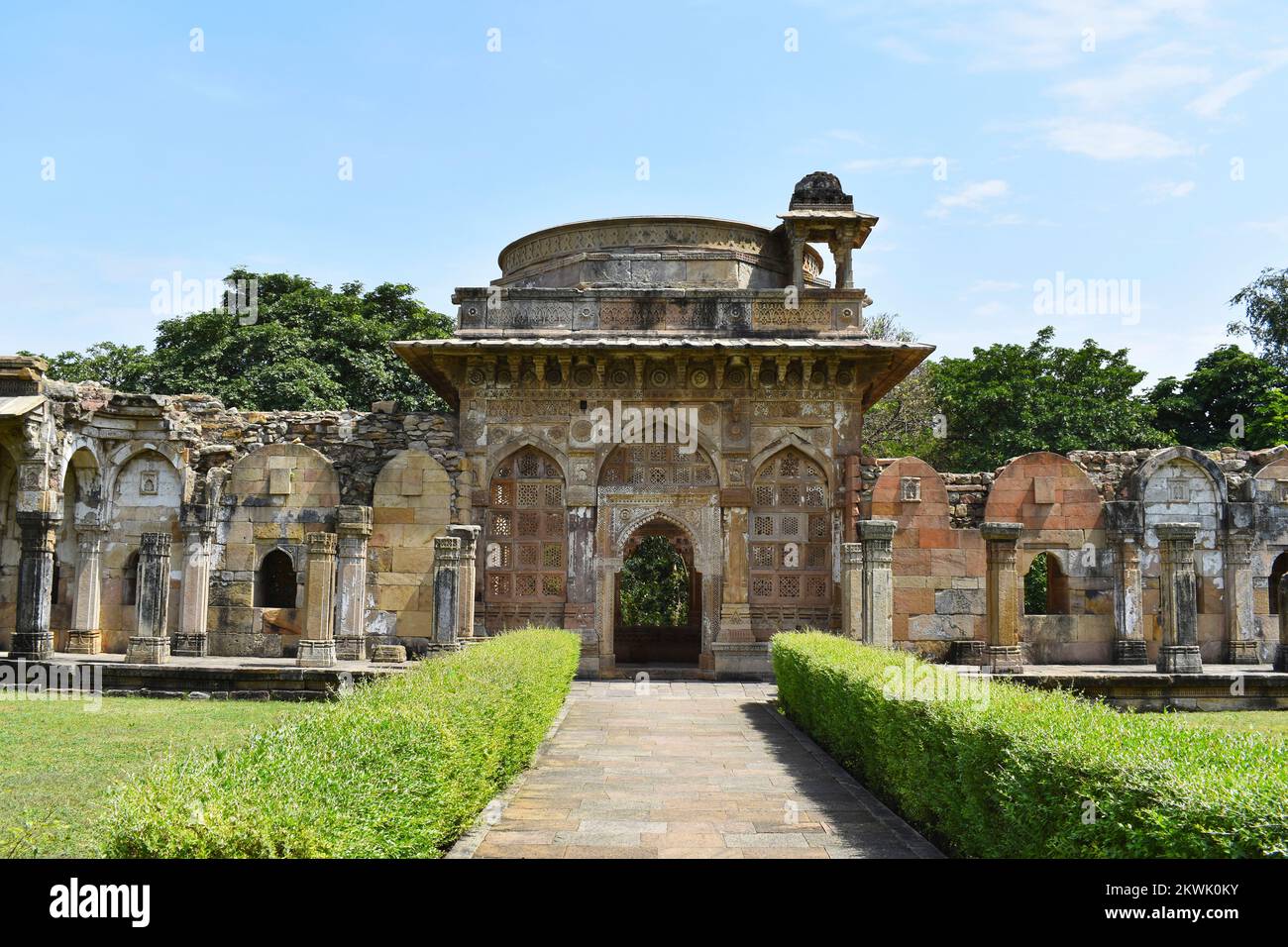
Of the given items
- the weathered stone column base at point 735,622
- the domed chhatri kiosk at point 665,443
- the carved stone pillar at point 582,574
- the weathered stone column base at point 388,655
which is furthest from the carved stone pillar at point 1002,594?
the weathered stone column base at point 388,655

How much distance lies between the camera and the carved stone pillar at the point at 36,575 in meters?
16.8

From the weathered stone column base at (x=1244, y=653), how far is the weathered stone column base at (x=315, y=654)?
14.9 metres

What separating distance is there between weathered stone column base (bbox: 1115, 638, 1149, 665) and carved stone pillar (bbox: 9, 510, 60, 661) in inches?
691

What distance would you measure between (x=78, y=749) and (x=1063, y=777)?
8494 mm

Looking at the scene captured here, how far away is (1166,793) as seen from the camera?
4.18 metres

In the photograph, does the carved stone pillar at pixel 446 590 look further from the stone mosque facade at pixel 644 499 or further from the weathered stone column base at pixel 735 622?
the weathered stone column base at pixel 735 622

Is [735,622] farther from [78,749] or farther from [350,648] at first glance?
[78,749]

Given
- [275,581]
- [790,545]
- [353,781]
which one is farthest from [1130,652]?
[275,581]

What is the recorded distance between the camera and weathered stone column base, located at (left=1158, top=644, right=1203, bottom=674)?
15.5 meters

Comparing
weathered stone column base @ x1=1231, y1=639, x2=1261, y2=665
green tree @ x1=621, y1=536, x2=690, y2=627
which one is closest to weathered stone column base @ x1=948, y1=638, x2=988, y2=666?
weathered stone column base @ x1=1231, y1=639, x2=1261, y2=665

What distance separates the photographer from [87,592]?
18859mm
